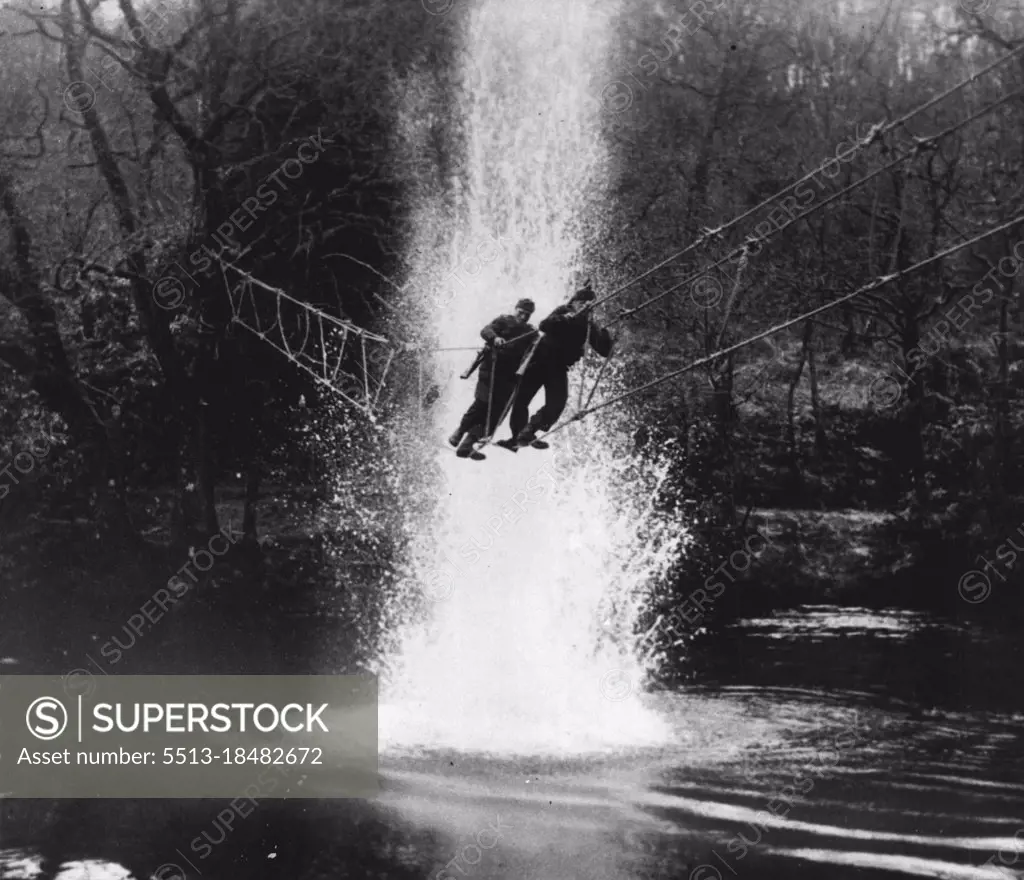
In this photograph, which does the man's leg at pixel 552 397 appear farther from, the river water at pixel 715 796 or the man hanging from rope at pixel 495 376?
the river water at pixel 715 796

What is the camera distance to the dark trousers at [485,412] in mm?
7074

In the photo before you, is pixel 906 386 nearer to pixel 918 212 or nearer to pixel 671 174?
pixel 918 212

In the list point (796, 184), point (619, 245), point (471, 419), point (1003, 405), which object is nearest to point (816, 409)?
point (1003, 405)

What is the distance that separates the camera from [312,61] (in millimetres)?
7328

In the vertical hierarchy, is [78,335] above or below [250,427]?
above

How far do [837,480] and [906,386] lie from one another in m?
0.70

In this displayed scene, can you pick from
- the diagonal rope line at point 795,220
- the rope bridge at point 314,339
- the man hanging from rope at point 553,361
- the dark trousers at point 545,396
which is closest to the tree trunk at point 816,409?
the diagonal rope line at point 795,220

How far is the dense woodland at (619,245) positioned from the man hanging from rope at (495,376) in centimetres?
57

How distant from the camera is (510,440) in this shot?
279 inches

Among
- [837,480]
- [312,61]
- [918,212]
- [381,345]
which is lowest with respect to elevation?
[837,480]

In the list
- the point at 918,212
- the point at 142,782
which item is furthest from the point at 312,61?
the point at 142,782

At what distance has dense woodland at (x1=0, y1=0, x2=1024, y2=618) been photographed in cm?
712

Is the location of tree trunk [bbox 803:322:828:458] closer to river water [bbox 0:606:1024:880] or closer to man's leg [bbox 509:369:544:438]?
river water [bbox 0:606:1024:880]

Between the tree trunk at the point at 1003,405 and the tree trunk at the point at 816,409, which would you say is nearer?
the tree trunk at the point at 1003,405
